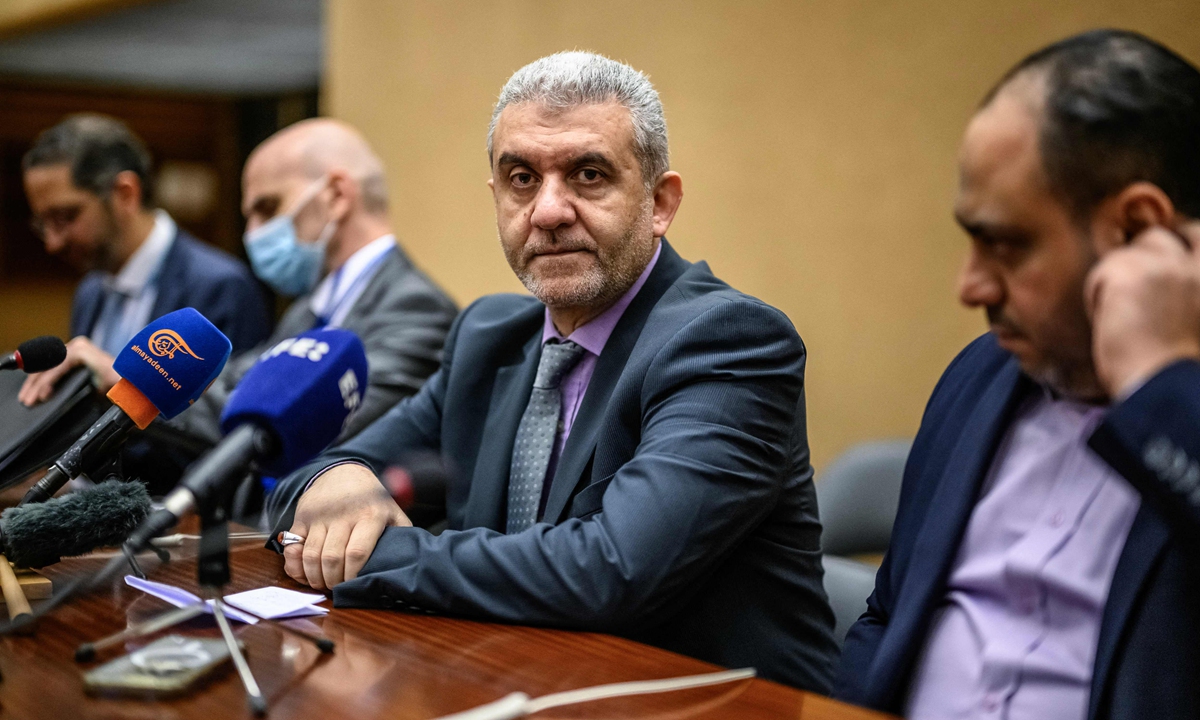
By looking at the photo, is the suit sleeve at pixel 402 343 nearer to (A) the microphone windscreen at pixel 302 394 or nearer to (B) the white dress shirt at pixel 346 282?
(B) the white dress shirt at pixel 346 282

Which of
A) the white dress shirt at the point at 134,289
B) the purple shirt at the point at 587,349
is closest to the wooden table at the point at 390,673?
the purple shirt at the point at 587,349

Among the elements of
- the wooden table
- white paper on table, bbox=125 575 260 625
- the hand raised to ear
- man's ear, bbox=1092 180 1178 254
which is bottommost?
white paper on table, bbox=125 575 260 625

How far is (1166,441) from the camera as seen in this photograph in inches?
36.9

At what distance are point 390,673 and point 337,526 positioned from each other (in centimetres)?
38

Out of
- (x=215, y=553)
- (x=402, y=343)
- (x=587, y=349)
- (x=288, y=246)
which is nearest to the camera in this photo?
(x=215, y=553)

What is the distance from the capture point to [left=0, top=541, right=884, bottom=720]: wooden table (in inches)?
39.8

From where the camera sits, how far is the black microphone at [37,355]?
146cm

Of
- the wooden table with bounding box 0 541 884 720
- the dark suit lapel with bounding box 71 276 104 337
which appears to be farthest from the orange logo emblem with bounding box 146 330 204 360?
the dark suit lapel with bounding box 71 276 104 337

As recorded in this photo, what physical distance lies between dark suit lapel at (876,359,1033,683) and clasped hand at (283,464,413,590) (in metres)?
0.72

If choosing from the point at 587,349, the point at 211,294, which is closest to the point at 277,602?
the point at 587,349

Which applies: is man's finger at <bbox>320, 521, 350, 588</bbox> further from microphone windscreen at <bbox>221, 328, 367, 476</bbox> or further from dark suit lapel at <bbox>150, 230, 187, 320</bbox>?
dark suit lapel at <bbox>150, 230, 187, 320</bbox>

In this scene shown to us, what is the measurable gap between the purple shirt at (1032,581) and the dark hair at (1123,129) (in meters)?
0.29

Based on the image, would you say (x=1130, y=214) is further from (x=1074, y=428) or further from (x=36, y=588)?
(x=36, y=588)

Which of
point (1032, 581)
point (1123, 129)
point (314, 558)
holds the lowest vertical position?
point (314, 558)
